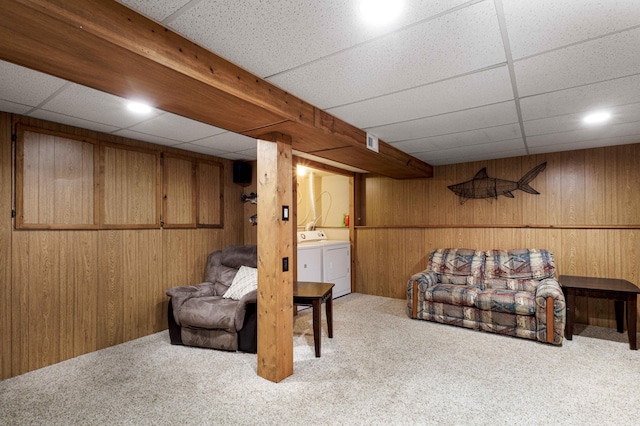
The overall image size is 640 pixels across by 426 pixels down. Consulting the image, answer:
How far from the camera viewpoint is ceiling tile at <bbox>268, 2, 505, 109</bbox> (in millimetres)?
1553

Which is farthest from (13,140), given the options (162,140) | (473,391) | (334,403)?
(473,391)

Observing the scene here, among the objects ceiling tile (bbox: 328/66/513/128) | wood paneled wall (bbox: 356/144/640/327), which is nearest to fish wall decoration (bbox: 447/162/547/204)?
wood paneled wall (bbox: 356/144/640/327)

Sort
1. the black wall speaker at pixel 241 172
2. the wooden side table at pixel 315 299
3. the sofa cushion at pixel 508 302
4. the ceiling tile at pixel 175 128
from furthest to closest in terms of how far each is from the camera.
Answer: the black wall speaker at pixel 241 172
the sofa cushion at pixel 508 302
the wooden side table at pixel 315 299
the ceiling tile at pixel 175 128

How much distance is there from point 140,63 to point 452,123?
2578 millimetres

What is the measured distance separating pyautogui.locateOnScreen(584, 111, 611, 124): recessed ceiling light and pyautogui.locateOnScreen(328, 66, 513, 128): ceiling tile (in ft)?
3.32

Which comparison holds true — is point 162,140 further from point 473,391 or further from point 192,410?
point 473,391

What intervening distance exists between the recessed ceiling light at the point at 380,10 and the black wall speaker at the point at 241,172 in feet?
11.7

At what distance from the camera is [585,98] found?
2.44 m

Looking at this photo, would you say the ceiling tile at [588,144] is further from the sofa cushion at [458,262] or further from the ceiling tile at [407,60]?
the ceiling tile at [407,60]

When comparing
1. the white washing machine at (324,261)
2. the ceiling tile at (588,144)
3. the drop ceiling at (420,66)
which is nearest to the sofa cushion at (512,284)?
the ceiling tile at (588,144)

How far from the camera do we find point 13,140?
2.80 metres

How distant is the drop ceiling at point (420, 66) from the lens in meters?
1.46

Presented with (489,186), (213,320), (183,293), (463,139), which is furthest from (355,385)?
(489,186)

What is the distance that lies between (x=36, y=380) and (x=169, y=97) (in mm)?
2651
